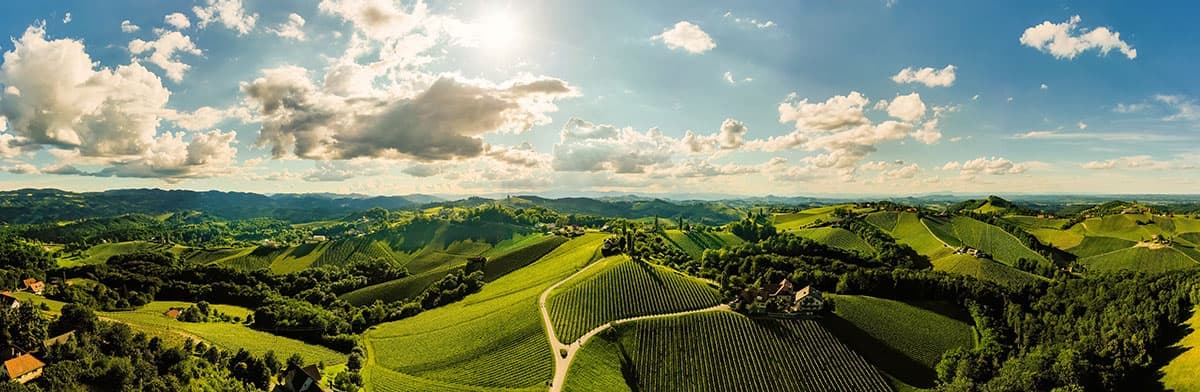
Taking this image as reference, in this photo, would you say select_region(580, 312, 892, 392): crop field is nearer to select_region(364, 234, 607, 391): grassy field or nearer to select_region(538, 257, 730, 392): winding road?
select_region(538, 257, 730, 392): winding road

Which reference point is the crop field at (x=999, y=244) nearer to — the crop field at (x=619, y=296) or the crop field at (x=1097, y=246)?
the crop field at (x=1097, y=246)

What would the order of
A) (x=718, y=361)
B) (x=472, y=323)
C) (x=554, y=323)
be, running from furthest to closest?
(x=472, y=323)
(x=554, y=323)
(x=718, y=361)

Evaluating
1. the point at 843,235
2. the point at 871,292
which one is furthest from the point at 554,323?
the point at 843,235

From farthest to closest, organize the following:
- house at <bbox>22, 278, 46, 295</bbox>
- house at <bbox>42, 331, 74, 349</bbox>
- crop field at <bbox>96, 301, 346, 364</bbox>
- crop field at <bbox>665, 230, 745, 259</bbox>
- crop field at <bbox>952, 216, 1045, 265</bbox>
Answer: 1. crop field at <bbox>952, 216, 1045, 265</bbox>
2. crop field at <bbox>665, 230, 745, 259</bbox>
3. house at <bbox>22, 278, 46, 295</bbox>
4. crop field at <bbox>96, 301, 346, 364</bbox>
5. house at <bbox>42, 331, 74, 349</bbox>

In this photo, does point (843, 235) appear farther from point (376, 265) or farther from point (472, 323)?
point (376, 265)

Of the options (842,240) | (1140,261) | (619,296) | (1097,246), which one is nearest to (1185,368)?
(619,296)

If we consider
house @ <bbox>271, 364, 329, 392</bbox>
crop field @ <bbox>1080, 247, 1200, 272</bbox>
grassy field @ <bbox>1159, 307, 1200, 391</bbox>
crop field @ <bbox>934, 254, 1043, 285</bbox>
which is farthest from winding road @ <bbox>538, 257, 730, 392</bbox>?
crop field @ <bbox>1080, 247, 1200, 272</bbox>

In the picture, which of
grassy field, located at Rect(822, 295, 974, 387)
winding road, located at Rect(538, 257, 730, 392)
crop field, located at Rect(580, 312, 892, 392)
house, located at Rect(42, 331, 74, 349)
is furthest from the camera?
grassy field, located at Rect(822, 295, 974, 387)
